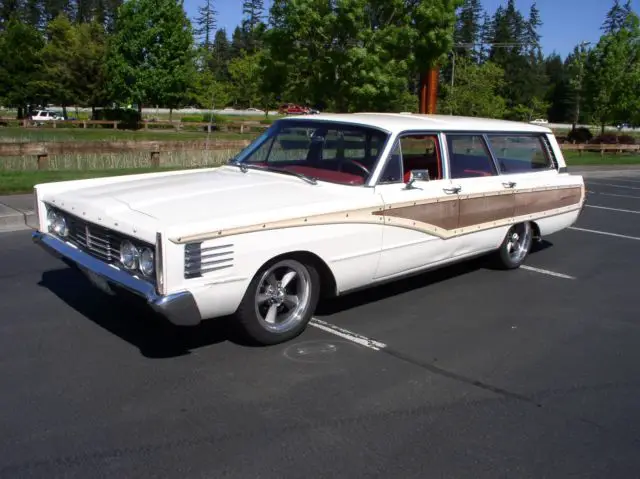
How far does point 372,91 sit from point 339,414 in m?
18.2

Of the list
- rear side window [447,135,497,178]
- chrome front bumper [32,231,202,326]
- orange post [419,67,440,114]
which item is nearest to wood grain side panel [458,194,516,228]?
rear side window [447,135,497,178]

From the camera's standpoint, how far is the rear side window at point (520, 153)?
23.0ft

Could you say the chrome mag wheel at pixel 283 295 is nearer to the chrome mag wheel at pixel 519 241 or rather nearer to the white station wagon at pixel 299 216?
the white station wagon at pixel 299 216

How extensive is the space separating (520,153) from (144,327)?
4614 millimetres

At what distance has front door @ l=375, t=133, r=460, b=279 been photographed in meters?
5.51

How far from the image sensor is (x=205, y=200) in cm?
475

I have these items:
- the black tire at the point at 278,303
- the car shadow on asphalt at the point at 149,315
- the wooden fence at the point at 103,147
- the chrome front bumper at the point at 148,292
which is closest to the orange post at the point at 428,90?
the wooden fence at the point at 103,147

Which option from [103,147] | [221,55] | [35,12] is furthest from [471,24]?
[103,147]

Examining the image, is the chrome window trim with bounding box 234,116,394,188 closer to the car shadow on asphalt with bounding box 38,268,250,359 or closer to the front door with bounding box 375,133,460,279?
the front door with bounding box 375,133,460,279

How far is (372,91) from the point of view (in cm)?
2102

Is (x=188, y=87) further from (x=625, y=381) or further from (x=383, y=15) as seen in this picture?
(x=625, y=381)

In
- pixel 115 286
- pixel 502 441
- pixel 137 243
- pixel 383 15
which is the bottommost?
pixel 502 441

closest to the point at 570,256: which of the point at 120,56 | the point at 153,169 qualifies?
the point at 153,169

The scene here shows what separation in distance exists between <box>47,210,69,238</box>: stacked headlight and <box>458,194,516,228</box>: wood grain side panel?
3.52m
